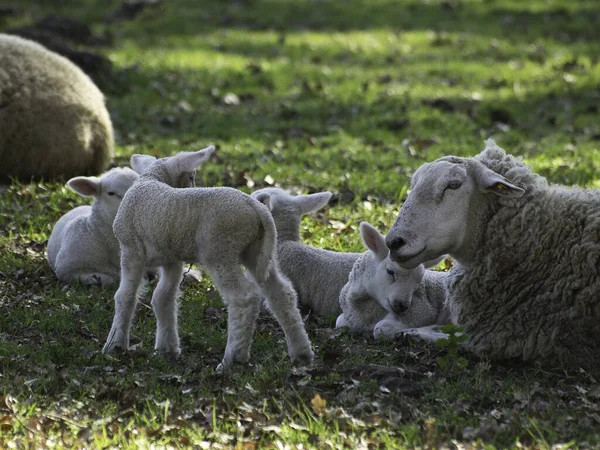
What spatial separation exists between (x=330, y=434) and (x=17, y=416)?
152 centimetres

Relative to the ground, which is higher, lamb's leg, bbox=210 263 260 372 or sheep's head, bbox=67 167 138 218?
lamb's leg, bbox=210 263 260 372

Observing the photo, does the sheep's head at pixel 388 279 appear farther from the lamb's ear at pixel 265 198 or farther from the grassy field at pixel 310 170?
the lamb's ear at pixel 265 198

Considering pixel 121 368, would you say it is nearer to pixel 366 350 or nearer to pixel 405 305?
pixel 366 350

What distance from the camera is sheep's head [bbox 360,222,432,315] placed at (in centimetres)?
646

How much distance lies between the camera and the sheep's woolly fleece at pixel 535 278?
5.51 m

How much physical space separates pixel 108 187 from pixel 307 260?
1613 millimetres

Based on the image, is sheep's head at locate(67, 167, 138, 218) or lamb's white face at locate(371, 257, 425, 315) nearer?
lamb's white face at locate(371, 257, 425, 315)

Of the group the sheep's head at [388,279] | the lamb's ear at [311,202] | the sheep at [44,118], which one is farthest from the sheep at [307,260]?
the sheep at [44,118]

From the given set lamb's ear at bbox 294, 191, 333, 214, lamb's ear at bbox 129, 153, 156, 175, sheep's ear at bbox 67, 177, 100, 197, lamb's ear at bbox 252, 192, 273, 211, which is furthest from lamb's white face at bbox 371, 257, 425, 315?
sheep's ear at bbox 67, 177, 100, 197

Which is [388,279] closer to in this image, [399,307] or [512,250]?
[399,307]

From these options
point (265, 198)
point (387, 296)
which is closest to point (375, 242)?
point (387, 296)

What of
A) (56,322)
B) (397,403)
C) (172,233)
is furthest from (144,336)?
(397,403)

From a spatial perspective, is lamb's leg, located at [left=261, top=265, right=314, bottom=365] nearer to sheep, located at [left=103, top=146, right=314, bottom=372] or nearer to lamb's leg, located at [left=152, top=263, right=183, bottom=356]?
sheep, located at [left=103, top=146, right=314, bottom=372]

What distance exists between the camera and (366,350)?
6004 mm
